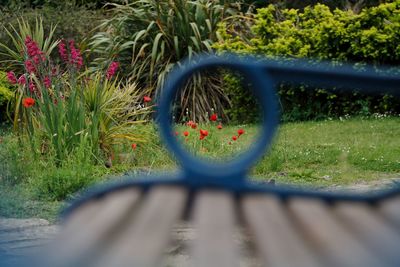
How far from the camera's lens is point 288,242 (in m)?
0.99

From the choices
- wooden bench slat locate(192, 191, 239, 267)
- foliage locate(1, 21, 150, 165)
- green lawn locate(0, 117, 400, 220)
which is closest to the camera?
wooden bench slat locate(192, 191, 239, 267)

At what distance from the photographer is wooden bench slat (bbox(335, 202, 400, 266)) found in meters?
0.99

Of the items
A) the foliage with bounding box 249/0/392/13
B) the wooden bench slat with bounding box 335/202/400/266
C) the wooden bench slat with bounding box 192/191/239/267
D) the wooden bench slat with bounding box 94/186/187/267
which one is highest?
the wooden bench slat with bounding box 94/186/187/267

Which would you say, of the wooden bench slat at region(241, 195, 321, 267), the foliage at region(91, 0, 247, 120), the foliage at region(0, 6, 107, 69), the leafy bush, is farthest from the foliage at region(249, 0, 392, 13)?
the wooden bench slat at region(241, 195, 321, 267)

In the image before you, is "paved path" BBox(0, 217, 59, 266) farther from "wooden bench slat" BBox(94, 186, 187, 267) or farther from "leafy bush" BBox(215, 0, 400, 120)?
"leafy bush" BBox(215, 0, 400, 120)

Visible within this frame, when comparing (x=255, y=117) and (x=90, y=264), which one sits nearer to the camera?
(x=90, y=264)

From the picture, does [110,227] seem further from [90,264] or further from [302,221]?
[302,221]

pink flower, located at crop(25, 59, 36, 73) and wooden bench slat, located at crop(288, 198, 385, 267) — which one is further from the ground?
wooden bench slat, located at crop(288, 198, 385, 267)

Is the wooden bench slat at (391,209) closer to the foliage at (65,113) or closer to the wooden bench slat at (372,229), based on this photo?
the wooden bench slat at (372,229)

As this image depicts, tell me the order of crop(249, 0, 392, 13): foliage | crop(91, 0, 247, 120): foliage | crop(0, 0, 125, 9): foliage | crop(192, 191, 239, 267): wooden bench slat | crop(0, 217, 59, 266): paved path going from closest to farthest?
crop(192, 191, 239, 267): wooden bench slat, crop(0, 217, 59, 266): paved path, crop(91, 0, 247, 120): foliage, crop(249, 0, 392, 13): foliage, crop(0, 0, 125, 9): foliage

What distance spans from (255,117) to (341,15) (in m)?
1.72

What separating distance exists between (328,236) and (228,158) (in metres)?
6.01

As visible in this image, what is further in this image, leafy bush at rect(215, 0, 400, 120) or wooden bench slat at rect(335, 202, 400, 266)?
leafy bush at rect(215, 0, 400, 120)

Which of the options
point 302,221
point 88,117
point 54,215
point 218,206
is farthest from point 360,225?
point 88,117
